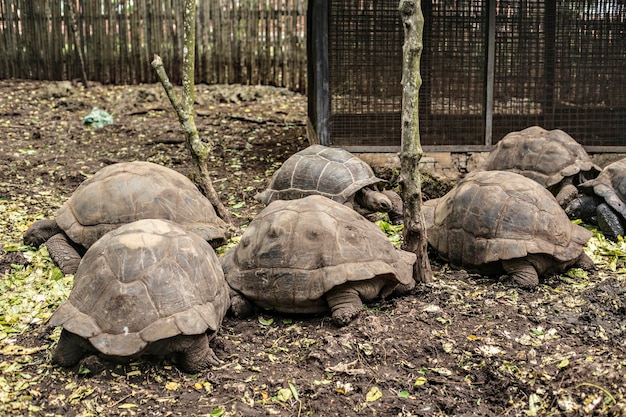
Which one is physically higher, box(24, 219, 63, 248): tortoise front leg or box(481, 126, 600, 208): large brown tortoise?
box(481, 126, 600, 208): large brown tortoise

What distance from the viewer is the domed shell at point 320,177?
26.5 ft

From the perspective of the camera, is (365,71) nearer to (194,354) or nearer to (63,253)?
(63,253)

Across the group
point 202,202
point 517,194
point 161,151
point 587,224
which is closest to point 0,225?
point 202,202

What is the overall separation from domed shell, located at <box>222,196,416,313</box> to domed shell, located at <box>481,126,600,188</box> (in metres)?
3.32

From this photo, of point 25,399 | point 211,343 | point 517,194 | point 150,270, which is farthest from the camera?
point 517,194

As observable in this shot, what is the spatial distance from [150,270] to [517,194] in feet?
10.9

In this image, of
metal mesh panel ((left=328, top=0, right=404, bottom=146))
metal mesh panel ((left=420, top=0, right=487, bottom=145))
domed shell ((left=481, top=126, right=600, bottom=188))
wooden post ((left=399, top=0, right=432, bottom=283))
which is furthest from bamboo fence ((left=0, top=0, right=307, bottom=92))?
wooden post ((left=399, top=0, right=432, bottom=283))

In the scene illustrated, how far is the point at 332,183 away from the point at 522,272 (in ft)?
8.17

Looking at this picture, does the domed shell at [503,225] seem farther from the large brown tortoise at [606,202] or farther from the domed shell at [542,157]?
the domed shell at [542,157]

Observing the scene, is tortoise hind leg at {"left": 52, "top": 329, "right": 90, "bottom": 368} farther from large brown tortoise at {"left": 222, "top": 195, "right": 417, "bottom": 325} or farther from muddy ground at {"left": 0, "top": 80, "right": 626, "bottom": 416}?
large brown tortoise at {"left": 222, "top": 195, "right": 417, "bottom": 325}

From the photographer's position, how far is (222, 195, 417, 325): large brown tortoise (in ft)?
18.4

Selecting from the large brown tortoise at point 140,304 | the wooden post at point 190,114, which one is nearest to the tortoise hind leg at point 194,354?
the large brown tortoise at point 140,304

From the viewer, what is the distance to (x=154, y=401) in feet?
15.1

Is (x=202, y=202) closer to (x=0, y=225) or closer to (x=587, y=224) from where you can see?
(x=0, y=225)
